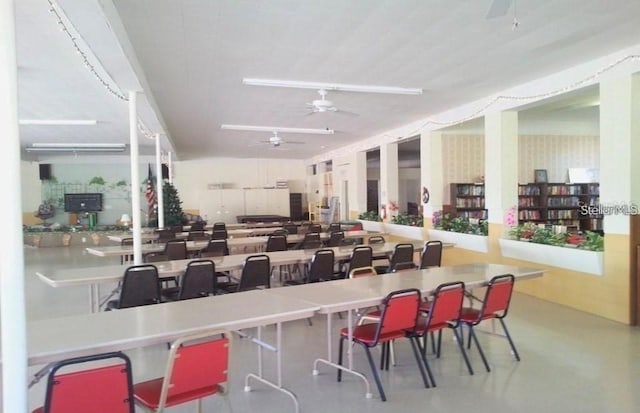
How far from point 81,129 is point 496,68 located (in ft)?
29.7

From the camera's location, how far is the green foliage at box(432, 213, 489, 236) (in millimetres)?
7773

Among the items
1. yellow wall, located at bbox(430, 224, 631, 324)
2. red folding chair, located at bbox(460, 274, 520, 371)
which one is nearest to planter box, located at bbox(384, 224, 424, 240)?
yellow wall, located at bbox(430, 224, 631, 324)

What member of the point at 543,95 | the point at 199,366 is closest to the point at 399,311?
the point at 199,366

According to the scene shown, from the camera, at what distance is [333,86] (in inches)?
251

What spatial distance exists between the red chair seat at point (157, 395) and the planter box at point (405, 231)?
760 centimetres

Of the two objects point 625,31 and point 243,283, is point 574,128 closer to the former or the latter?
point 625,31

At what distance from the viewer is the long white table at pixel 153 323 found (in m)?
2.25

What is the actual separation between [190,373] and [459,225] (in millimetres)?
7027

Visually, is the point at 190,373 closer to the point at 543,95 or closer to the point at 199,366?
the point at 199,366

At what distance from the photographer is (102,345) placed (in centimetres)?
225

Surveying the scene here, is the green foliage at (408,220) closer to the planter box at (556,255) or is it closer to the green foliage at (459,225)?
the green foliage at (459,225)

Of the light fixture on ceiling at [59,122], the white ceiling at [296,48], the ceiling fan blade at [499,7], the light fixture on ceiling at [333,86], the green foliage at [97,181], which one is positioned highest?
the light fixture on ceiling at [59,122]

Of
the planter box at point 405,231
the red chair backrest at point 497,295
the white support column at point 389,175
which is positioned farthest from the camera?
the white support column at point 389,175

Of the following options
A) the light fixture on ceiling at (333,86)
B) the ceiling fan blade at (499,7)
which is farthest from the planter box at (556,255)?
the ceiling fan blade at (499,7)
